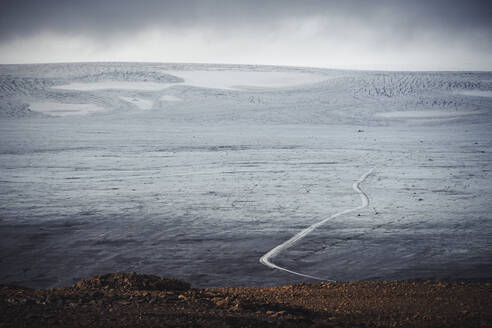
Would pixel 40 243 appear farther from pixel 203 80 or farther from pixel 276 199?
pixel 203 80

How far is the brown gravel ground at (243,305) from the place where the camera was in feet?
15.0

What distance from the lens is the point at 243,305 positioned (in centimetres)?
515

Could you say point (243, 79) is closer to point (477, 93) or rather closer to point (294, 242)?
point (477, 93)

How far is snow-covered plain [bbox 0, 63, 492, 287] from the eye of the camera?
865 cm

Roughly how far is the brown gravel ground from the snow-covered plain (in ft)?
5.25

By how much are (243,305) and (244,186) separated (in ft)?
32.3

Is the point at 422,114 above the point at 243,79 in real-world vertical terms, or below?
below

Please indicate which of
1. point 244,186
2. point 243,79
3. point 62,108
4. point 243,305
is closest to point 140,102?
point 62,108

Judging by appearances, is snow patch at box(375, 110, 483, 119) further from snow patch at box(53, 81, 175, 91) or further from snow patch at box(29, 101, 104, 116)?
snow patch at box(29, 101, 104, 116)

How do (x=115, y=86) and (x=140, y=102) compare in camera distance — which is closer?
(x=140, y=102)

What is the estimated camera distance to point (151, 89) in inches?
1758

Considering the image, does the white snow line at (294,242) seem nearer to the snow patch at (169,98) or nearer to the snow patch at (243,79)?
the snow patch at (169,98)

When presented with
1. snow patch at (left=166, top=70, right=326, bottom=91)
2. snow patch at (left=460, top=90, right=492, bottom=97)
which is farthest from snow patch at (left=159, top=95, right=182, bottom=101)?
snow patch at (left=460, top=90, right=492, bottom=97)

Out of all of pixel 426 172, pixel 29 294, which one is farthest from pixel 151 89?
pixel 29 294
